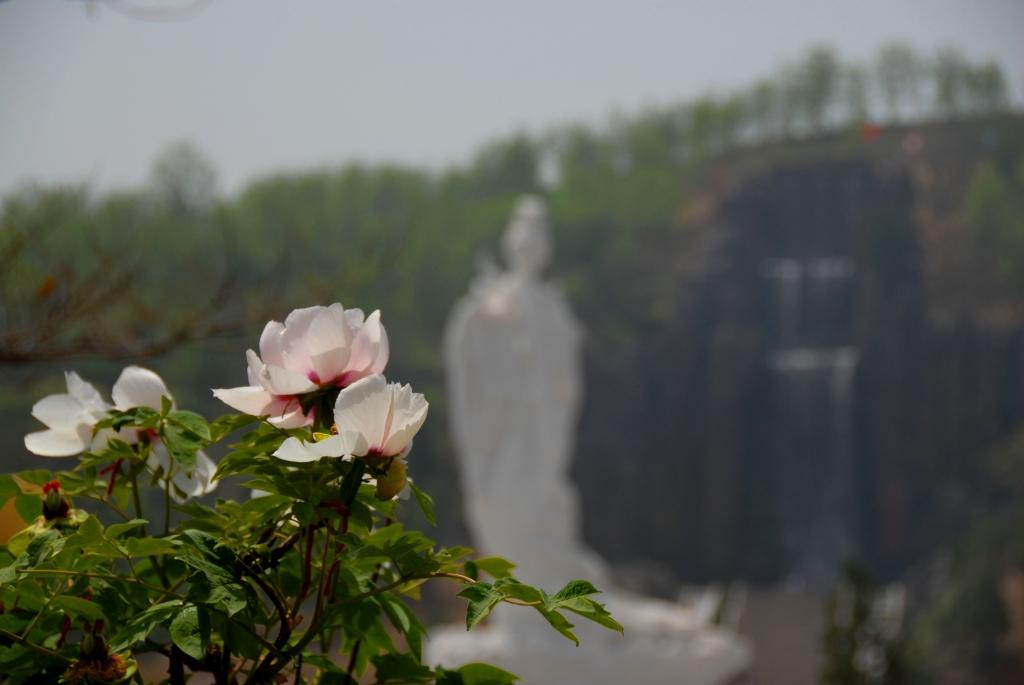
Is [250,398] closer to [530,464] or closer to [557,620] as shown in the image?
[557,620]

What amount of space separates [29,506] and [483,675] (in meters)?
0.24

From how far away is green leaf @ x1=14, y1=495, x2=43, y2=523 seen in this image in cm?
69

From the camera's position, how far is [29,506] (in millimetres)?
693

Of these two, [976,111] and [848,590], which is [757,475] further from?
[848,590]

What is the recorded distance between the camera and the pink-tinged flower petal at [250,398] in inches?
25.1

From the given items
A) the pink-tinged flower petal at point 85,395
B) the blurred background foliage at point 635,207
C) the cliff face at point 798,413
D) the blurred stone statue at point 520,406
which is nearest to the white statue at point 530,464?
the blurred stone statue at point 520,406

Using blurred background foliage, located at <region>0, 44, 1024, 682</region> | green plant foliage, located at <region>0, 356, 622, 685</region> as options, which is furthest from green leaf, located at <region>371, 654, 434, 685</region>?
blurred background foliage, located at <region>0, 44, 1024, 682</region>

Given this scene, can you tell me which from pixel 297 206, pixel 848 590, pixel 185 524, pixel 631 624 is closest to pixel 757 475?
pixel 297 206

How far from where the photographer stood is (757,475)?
14531mm

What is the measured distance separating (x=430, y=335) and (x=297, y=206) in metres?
1.86

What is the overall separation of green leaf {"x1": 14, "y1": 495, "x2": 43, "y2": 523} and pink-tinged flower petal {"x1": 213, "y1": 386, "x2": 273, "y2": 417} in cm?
12

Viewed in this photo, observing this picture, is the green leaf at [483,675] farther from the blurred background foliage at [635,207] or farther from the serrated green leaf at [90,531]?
the blurred background foliage at [635,207]

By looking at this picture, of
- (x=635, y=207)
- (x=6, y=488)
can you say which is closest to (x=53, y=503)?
(x=6, y=488)

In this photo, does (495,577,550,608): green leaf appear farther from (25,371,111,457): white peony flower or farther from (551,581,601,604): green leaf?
(25,371,111,457): white peony flower
